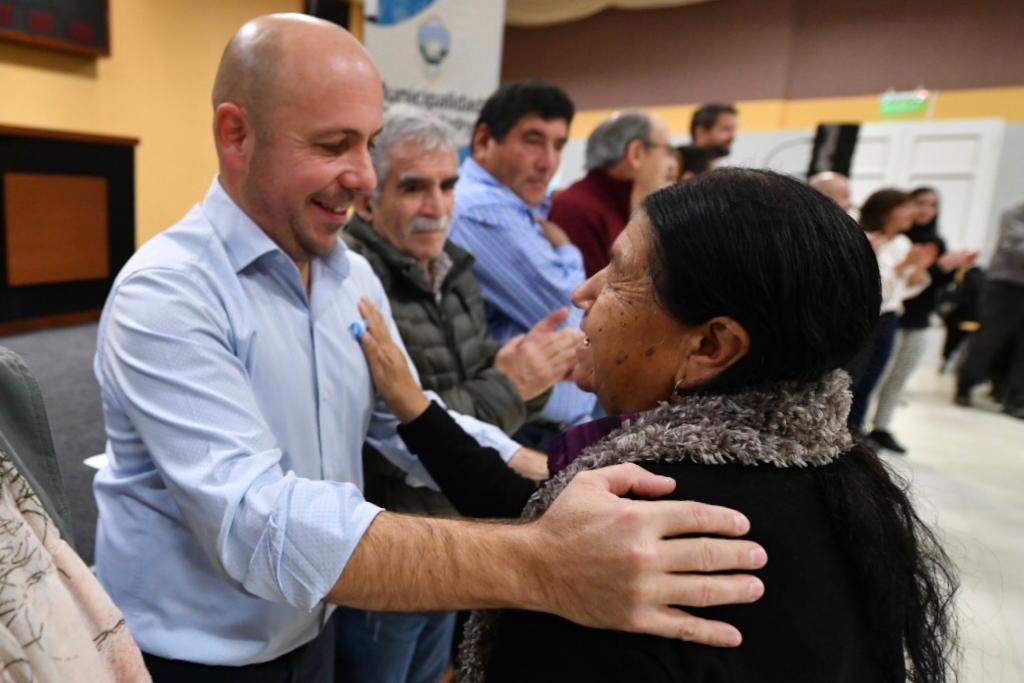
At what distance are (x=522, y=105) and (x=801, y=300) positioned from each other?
178 cm

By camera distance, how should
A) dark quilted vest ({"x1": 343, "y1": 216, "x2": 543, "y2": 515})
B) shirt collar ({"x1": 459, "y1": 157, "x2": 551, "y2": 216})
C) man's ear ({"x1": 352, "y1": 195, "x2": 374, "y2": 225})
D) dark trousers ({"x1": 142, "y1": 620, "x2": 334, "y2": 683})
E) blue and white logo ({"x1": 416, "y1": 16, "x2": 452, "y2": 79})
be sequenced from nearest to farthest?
dark trousers ({"x1": 142, "y1": 620, "x2": 334, "y2": 683}), dark quilted vest ({"x1": 343, "y1": 216, "x2": 543, "y2": 515}), man's ear ({"x1": 352, "y1": 195, "x2": 374, "y2": 225}), shirt collar ({"x1": 459, "y1": 157, "x2": 551, "y2": 216}), blue and white logo ({"x1": 416, "y1": 16, "x2": 452, "y2": 79})

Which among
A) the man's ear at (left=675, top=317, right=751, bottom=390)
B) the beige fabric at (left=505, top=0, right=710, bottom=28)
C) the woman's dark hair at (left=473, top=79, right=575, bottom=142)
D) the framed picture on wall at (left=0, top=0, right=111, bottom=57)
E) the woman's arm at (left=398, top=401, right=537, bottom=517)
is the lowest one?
the woman's arm at (left=398, top=401, right=537, bottom=517)

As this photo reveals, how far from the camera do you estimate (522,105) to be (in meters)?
2.27

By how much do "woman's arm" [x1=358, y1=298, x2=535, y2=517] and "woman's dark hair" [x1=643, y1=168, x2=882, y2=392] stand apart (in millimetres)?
604

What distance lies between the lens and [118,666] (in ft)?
1.99

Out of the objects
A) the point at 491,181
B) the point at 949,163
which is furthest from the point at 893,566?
the point at 949,163

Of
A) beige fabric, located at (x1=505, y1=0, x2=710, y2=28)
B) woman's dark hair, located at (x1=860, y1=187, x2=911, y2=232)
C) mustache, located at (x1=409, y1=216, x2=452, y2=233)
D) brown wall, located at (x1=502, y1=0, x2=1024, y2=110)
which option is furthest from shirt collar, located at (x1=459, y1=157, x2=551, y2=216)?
beige fabric, located at (x1=505, y1=0, x2=710, y2=28)

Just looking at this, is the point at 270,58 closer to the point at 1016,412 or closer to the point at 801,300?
the point at 801,300

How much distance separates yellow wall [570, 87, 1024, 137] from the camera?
6.96m

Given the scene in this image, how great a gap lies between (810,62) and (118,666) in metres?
9.12

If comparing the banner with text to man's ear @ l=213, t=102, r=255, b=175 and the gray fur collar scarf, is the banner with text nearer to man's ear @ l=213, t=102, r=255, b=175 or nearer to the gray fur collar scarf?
man's ear @ l=213, t=102, r=255, b=175

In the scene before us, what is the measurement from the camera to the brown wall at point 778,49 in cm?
713

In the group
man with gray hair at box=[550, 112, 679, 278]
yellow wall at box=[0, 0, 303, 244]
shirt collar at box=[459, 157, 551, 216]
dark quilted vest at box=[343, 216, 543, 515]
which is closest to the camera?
dark quilted vest at box=[343, 216, 543, 515]

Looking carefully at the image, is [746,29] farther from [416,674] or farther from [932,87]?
[416,674]
